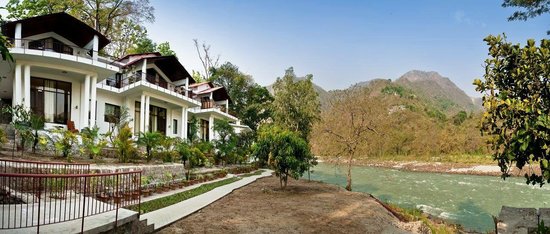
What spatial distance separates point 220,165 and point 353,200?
12.8 m

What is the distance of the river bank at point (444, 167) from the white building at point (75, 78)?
57.8 feet

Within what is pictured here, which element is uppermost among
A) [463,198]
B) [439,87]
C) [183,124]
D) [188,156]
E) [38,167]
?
[439,87]

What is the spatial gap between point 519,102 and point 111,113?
21.5 meters

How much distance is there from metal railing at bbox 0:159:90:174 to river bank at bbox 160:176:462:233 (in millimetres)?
4008

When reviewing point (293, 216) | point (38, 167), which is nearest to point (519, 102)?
point (293, 216)

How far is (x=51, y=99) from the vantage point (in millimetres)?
17469

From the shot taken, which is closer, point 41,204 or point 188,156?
point 41,204

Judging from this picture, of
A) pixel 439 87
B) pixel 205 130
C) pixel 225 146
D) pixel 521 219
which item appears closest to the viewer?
pixel 521 219

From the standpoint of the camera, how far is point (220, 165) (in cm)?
2367

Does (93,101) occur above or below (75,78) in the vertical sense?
below

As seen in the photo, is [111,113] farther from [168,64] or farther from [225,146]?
[225,146]

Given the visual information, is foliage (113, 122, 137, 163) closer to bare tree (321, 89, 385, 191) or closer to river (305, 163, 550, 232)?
bare tree (321, 89, 385, 191)

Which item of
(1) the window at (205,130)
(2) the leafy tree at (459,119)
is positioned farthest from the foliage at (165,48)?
(2) the leafy tree at (459,119)

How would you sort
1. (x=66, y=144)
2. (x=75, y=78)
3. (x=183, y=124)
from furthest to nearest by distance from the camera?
1. (x=183, y=124)
2. (x=75, y=78)
3. (x=66, y=144)
